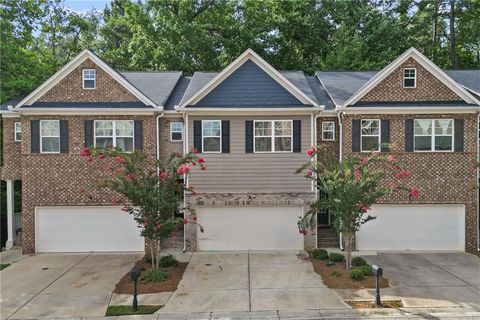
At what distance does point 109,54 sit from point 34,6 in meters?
8.17

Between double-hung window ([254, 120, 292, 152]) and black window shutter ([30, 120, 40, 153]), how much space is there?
9.55 m

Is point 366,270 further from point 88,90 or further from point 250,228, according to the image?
point 88,90

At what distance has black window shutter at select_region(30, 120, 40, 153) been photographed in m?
15.3

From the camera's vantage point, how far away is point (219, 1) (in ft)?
99.0

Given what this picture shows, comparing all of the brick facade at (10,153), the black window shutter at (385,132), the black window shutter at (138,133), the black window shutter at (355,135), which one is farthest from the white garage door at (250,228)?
the brick facade at (10,153)

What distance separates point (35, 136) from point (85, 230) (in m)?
4.67

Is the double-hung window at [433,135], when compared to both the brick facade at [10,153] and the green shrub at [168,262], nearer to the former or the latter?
the green shrub at [168,262]

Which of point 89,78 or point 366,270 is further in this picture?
point 89,78

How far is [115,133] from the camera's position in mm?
15453

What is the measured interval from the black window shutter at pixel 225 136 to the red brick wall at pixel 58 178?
3.09 meters

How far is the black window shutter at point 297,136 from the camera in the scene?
1535 cm

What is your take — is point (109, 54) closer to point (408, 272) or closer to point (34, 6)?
point (34, 6)

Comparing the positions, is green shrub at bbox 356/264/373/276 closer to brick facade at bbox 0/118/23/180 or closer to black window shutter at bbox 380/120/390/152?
black window shutter at bbox 380/120/390/152

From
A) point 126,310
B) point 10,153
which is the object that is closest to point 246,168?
point 126,310
